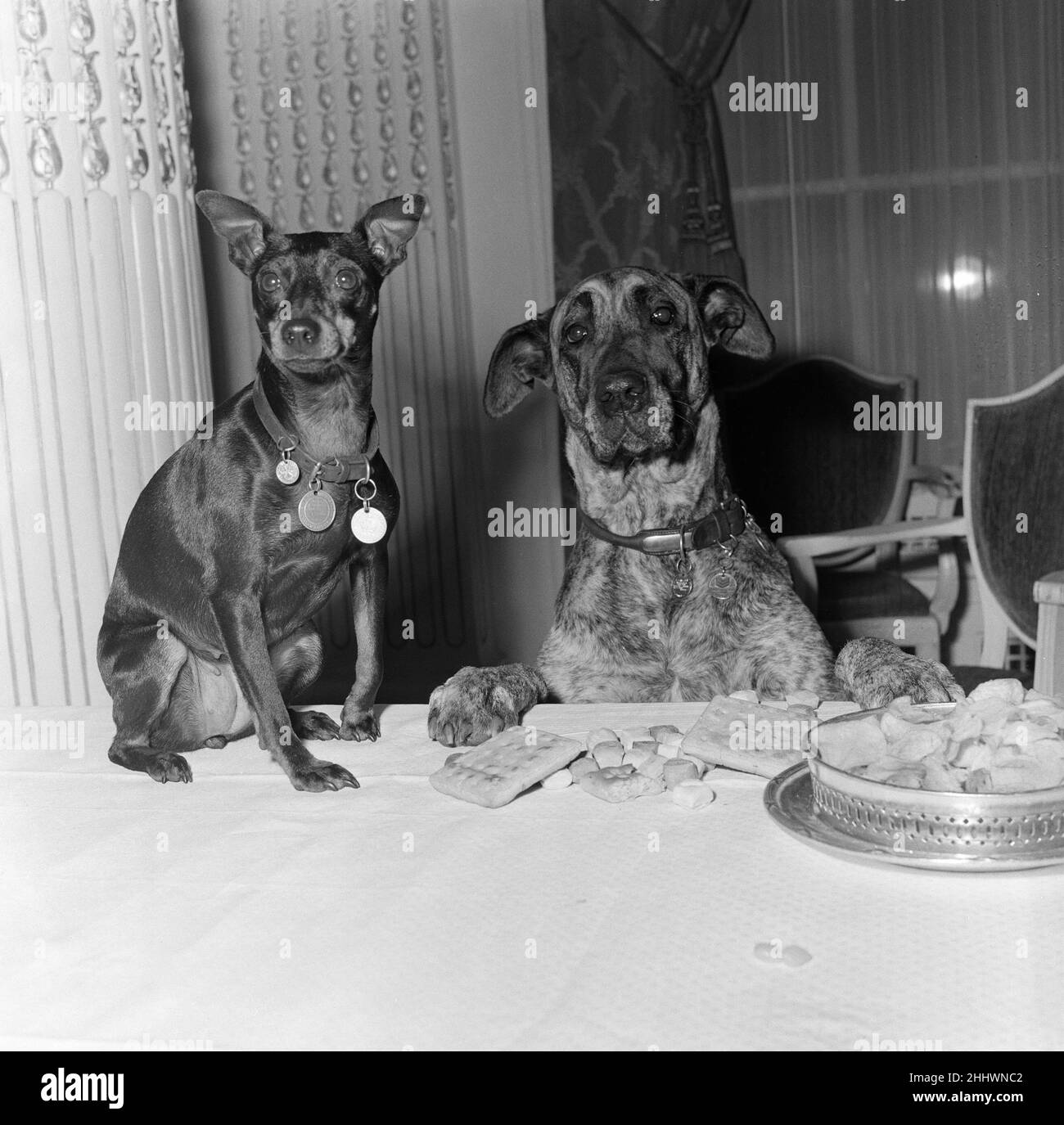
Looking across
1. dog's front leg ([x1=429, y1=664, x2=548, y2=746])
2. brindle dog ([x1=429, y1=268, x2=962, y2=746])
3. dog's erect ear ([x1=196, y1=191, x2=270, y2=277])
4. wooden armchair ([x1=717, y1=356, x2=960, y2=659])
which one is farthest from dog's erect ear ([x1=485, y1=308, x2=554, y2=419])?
wooden armchair ([x1=717, y1=356, x2=960, y2=659])

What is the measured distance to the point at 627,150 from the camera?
521cm

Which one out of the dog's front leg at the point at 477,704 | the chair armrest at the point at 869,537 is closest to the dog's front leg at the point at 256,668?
the dog's front leg at the point at 477,704

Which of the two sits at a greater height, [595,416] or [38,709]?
[595,416]

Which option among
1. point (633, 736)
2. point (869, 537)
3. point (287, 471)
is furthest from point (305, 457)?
point (869, 537)

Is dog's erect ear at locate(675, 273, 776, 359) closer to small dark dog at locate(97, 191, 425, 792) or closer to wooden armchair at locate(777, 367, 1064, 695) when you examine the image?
small dark dog at locate(97, 191, 425, 792)

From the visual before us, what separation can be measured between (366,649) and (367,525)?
21 cm

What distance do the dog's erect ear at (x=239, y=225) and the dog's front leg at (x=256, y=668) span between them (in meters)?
0.49

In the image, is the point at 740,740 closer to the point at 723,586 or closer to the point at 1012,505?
the point at 723,586

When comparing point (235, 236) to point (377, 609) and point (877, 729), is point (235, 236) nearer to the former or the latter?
point (377, 609)

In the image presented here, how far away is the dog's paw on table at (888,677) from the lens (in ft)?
5.78

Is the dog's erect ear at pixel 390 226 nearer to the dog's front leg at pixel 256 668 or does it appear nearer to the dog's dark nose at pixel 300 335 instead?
the dog's dark nose at pixel 300 335
